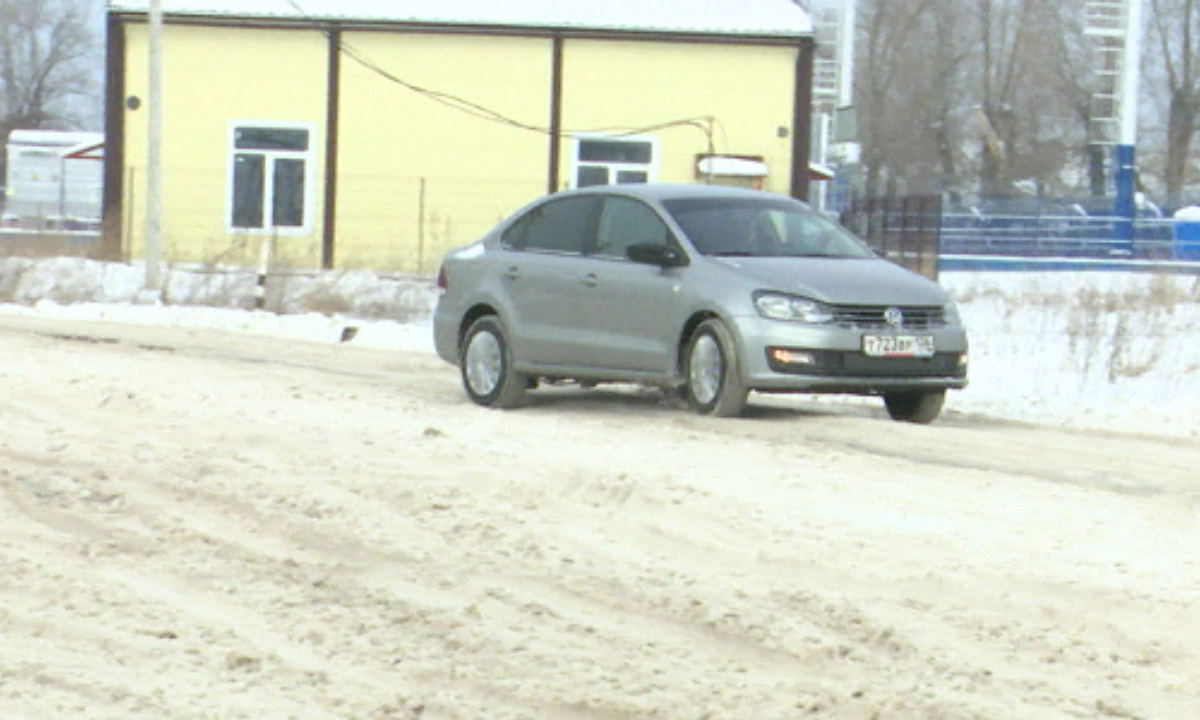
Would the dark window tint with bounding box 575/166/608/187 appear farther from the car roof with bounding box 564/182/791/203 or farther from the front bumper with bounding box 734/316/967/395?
the front bumper with bounding box 734/316/967/395

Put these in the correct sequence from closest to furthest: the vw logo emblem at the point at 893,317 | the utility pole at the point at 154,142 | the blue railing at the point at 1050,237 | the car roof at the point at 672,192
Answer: the vw logo emblem at the point at 893,317 < the car roof at the point at 672,192 < the utility pole at the point at 154,142 < the blue railing at the point at 1050,237

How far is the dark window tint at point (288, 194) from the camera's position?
40.6 meters

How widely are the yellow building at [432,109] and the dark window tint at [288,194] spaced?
4cm

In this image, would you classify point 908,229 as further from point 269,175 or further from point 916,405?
point 916,405

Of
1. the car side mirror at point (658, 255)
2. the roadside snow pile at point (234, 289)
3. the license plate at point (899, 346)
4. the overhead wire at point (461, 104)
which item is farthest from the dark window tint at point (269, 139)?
the license plate at point (899, 346)

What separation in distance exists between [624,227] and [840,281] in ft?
5.44

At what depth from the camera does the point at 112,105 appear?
39.6 metres

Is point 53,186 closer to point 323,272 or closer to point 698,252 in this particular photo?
point 323,272

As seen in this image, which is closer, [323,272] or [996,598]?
[996,598]

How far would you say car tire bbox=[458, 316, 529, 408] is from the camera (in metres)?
14.3

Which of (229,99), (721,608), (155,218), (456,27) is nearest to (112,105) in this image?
(229,99)

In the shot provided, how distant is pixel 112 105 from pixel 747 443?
29661 millimetres

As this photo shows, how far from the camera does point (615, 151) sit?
134 feet

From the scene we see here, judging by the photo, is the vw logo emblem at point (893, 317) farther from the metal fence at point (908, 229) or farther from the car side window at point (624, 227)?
the metal fence at point (908, 229)
